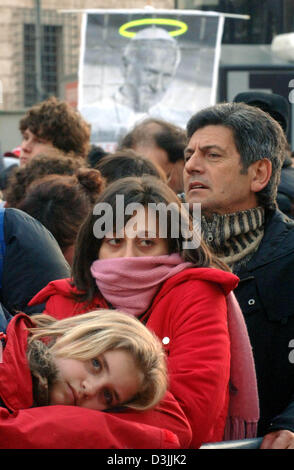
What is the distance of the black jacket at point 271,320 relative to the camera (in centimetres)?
302

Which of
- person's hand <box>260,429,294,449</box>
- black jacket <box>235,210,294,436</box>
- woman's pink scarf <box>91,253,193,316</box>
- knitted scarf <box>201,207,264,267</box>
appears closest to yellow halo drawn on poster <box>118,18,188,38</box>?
knitted scarf <box>201,207,264,267</box>

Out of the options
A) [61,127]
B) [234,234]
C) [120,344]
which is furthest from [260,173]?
[61,127]

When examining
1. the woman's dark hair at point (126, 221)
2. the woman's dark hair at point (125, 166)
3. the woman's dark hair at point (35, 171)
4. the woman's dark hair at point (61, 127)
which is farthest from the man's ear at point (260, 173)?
the woman's dark hair at point (61, 127)

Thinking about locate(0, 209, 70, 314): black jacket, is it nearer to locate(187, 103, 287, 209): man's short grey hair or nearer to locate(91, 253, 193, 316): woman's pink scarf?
locate(91, 253, 193, 316): woman's pink scarf

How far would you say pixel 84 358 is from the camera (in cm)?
223

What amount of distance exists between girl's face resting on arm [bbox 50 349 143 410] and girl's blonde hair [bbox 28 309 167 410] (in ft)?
0.05

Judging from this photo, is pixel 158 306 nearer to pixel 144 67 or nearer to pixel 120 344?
pixel 120 344

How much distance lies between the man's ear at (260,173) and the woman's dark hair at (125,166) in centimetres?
88

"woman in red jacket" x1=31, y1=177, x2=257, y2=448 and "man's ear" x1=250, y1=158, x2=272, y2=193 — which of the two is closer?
"woman in red jacket" x1=31, y1=177, x2=257, y2=448

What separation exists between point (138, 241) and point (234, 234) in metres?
0.61

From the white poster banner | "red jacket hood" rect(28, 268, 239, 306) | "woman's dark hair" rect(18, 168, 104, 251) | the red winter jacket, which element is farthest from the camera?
the white poster banner

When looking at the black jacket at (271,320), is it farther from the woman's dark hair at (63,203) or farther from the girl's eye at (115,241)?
the woman's dark hair at (63,203)

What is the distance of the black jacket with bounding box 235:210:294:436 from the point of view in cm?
302
